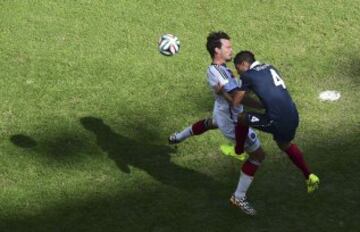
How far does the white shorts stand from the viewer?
26.7 ft

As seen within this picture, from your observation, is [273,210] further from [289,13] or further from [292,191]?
[289,13]

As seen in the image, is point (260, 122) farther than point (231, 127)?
No

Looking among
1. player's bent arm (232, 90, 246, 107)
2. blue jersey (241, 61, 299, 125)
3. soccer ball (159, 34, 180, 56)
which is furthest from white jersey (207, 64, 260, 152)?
soccer ball (159, 34, 180, 56)

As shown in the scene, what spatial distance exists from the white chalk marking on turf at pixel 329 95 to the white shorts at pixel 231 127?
8.65 ft

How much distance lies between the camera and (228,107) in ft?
27.1

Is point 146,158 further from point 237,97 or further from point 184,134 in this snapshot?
point 237,97

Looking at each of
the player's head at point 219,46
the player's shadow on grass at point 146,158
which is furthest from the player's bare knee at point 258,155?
the player's head at point 219,46

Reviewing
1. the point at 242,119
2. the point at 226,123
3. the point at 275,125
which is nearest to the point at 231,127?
the point at 226,123

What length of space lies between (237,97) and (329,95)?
3.18m

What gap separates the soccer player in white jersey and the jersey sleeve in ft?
0.31

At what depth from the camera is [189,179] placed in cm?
896

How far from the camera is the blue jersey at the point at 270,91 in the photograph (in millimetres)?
7742

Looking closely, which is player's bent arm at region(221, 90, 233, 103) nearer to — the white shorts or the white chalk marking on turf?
the white shorts

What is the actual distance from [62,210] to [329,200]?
10.5 ft
